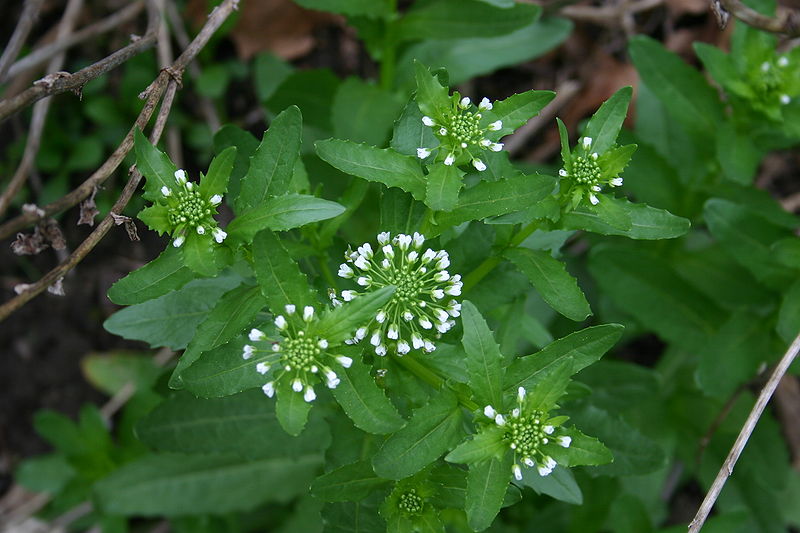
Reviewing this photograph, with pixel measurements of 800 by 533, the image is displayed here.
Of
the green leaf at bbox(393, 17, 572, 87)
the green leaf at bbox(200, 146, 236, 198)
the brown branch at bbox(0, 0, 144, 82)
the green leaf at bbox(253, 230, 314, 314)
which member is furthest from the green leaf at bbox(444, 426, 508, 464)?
the brown branch at bbox(0, 0, 144, 82)

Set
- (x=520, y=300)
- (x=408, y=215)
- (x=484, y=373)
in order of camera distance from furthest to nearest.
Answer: (x=520, y=300)
(x=408, y=215)
(x=484, y=373)

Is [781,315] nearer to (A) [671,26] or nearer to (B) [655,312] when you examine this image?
(B) [655,312]

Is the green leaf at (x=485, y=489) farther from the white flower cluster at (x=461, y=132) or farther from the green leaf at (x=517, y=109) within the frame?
the green leaf at (x=517, y=109)

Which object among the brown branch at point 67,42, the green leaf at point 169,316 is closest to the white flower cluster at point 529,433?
the green leaf at point 169,316

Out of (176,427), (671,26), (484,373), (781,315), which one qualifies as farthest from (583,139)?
(671,26)

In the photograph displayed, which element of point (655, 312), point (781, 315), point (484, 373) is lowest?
point (655, 312)

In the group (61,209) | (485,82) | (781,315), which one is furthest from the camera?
(485,82)

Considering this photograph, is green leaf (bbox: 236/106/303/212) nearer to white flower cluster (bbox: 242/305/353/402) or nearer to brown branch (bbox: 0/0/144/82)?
white flower cluster (bbox: 242/305/353/402)
